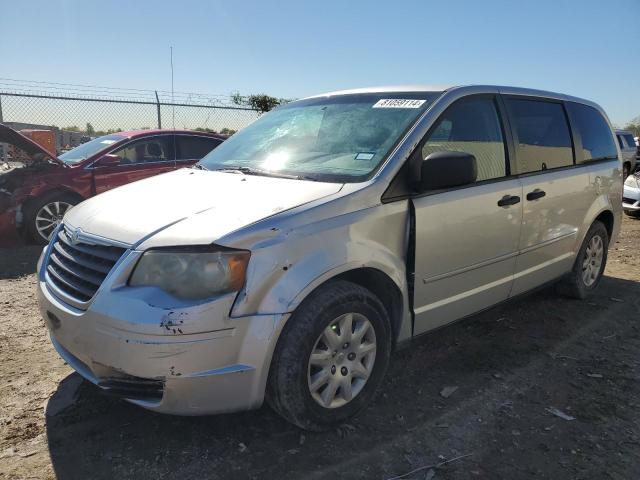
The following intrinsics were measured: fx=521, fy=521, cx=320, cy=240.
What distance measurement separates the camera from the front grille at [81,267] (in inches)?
95.7

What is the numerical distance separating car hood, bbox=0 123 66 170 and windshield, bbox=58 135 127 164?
39cm

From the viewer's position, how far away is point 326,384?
2.63 metres

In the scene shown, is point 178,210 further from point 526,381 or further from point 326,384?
point 526,381

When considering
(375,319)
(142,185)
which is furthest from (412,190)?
(142,185)

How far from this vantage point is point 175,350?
2203mm

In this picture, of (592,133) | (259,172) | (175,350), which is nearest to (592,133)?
(592,133)

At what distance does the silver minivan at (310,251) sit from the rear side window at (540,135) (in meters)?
0.02

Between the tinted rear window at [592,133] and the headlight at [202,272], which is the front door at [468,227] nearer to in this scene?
the headlight at [202,272]

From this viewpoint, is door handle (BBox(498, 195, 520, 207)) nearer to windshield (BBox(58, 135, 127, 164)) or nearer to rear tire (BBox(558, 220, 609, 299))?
rear tire (BBox(558, 220, 609, 299))

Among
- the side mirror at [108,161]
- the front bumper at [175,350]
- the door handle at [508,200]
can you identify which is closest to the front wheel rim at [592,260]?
the door handle at [508,200]

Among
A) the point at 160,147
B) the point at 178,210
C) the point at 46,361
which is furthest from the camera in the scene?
the point at 160,147

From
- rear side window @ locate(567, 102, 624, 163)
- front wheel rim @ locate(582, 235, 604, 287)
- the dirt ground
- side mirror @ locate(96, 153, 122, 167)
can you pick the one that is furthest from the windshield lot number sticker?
side mirror @ locate(96, 153, 122, 167)

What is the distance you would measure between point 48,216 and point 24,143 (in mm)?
939

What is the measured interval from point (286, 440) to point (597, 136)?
4.03 meters
